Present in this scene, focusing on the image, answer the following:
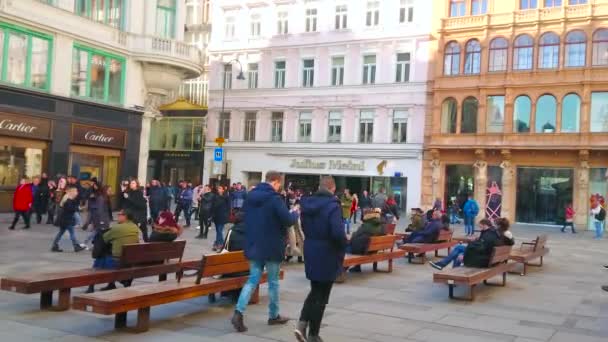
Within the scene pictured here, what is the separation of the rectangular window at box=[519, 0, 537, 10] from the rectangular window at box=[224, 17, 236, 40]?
20.1 m

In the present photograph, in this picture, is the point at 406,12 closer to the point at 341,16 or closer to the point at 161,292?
the point at 341,16

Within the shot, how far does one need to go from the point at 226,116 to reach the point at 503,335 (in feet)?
129

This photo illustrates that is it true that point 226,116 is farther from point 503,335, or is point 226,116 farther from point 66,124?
point 503,335

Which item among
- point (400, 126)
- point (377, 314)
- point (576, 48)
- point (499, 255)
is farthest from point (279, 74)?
point (377, 314)

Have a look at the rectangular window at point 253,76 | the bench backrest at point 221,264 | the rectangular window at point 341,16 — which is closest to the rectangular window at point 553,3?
the rectangular window at point 341,16

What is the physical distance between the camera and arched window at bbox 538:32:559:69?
35000mm

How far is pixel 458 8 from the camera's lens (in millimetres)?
38250

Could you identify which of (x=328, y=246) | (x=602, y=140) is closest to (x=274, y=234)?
(x=328, y=246)

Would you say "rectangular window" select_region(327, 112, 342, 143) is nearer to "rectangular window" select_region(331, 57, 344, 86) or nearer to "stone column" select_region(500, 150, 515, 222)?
"rectangular window" select_region(331, 57, 344, 86)

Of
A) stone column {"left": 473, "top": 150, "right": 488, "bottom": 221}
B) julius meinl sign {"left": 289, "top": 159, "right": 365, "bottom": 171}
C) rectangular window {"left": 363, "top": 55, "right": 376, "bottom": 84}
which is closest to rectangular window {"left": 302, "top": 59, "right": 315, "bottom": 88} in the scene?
rectangular window {"left": 363, "top": 55, "right": 376, "bottom": 84}

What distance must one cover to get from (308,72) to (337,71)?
2.20 m

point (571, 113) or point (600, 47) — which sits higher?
point (600, 47)

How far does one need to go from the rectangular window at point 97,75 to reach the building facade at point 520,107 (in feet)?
63.7

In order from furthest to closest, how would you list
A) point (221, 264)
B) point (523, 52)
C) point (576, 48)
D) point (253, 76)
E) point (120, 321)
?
1. point (253, 76)
2. point (523, 52)
3. point (576, 48)
4. point (221, 264)
5. point (120, 321)
